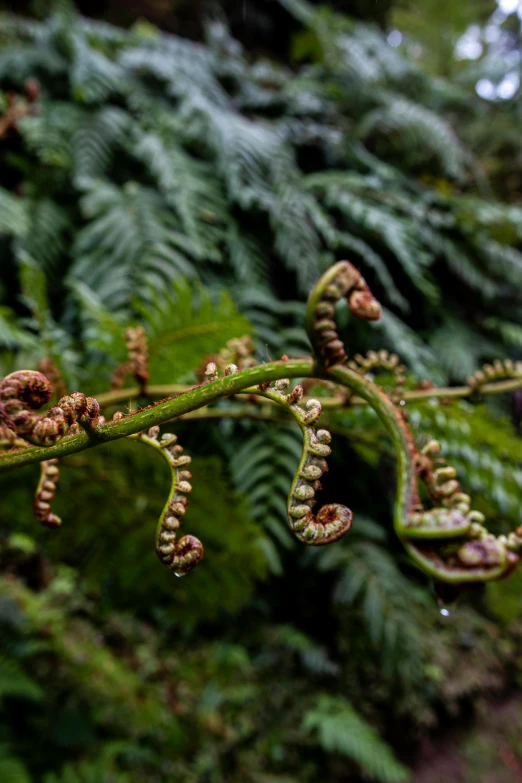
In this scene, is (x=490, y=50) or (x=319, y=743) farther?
(x=490, y=50)

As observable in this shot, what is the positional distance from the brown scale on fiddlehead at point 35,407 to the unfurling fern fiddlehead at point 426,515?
131 millimetres

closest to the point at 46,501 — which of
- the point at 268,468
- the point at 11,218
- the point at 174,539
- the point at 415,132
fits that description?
the point at 174,539

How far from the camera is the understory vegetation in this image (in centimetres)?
105

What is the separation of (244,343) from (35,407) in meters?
0.41

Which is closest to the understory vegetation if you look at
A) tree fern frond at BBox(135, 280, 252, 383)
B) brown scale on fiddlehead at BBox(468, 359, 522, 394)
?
tree fern frond at BBox(135, 280, 252, 383)

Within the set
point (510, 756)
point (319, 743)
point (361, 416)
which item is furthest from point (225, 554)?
point (510, 756)

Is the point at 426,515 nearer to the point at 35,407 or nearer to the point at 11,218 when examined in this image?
the point at 35,407

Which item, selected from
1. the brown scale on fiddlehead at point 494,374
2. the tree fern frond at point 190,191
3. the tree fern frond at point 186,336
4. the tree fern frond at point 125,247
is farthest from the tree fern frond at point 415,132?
the brown scale on fiddlehead at point 494,374

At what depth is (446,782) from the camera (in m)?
3.41

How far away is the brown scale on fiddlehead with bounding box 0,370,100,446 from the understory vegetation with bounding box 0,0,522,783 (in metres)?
0.59

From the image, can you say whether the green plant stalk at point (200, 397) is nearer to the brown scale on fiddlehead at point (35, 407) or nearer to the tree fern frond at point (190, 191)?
the brown scale on fiddlehead at point (35, 407)

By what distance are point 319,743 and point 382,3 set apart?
17.3ft

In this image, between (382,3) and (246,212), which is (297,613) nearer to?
(246,212)

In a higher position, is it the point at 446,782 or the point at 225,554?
the point at 225,554
